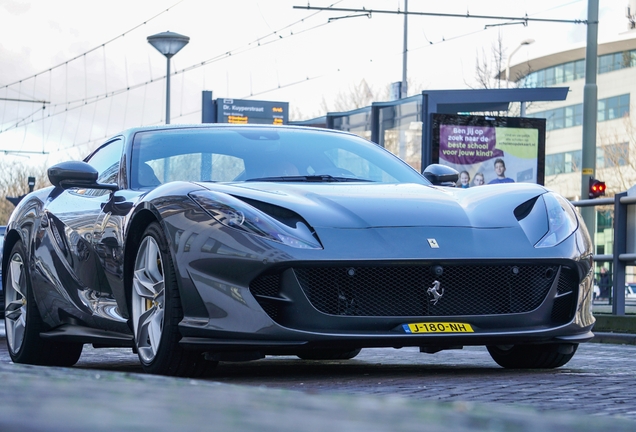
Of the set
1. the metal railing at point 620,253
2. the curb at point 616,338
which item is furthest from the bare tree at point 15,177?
the curb at point 616,338

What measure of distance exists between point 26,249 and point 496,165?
707 inches

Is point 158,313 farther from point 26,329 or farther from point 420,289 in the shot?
point 26,329

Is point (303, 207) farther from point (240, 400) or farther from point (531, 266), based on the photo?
point (240, 400)

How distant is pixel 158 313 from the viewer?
5051 mm

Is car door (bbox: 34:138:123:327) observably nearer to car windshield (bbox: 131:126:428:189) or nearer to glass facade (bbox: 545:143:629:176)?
car windshield (bbox: 131:126:428:189)

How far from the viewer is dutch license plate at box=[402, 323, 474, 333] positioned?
483cm

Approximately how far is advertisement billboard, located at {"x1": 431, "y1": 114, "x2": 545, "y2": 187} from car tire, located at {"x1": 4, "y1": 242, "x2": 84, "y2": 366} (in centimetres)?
1607

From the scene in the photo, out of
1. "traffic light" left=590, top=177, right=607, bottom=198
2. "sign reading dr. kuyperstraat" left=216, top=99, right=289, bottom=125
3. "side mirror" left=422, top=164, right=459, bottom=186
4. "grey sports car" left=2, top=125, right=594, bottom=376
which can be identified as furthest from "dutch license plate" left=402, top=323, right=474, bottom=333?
"sign reading dr. kuyperstraat" left=216, top=99, right=289, bottom=125

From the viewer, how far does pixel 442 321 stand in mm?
4867

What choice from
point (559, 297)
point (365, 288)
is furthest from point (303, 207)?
point (559, 297)

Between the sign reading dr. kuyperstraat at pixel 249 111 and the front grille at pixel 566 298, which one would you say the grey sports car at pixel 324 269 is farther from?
the sign reading dr. kuyperstraat at pixel 249 111

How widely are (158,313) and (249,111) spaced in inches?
1418

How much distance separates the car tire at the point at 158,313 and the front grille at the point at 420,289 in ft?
1.95

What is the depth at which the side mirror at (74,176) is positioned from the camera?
5863mm
